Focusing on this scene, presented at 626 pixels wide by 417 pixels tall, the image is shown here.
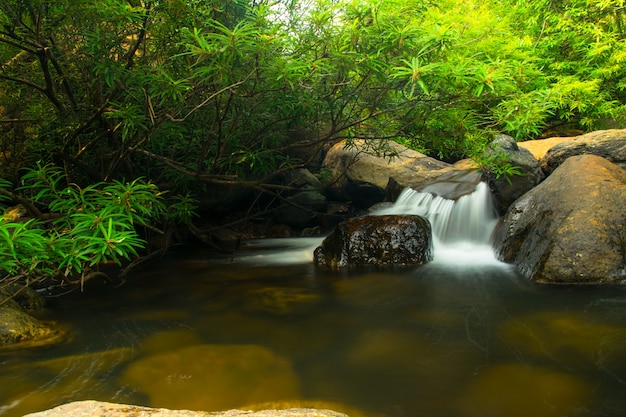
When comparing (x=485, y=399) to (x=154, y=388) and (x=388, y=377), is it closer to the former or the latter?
(x=388, y=377)

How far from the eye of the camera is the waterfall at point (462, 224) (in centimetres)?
708

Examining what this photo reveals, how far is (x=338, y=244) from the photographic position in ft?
22.4

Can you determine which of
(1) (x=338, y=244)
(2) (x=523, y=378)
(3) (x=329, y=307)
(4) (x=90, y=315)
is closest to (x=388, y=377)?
(2) (x=523, y=378)

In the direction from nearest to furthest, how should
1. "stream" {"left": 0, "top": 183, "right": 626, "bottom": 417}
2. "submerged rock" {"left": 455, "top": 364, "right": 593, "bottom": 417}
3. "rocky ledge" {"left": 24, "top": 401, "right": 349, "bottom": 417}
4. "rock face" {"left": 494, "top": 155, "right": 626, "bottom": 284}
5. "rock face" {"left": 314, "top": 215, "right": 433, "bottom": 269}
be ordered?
"rocky ledge" {"left": 24, "top": 401, "right": 349, "bottom": 417}, "submerged rock" {"left": 455, "top": 364, "right": 593, "bottom": 417}, "stream" {"left": 0, "top": 183, "right": 626, "bottom": 417}, "rock face" {"left": 494, "top": 155, "right": 626, "bottom": 284}, "rock face" {"left": 314, "top": 215, "right": 433, "bottom": 269}

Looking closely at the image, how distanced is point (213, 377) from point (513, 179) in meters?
6.47

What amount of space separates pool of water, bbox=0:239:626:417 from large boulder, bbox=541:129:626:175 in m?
3.20

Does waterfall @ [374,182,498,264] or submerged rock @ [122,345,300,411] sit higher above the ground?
waterfall @ [374,182,498,264]

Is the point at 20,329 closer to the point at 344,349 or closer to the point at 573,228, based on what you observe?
the point at 344,349

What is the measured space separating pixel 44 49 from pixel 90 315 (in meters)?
2.73

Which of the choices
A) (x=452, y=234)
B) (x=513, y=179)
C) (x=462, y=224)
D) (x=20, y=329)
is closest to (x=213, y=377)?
(x=20, y=329)

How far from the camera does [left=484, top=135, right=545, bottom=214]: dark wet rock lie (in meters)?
7.56

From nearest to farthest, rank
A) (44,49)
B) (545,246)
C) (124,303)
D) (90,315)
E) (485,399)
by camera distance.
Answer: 1. (485,399)
2. (44,49)
3. (90,315)
4. (124,303)
5. (545,246)

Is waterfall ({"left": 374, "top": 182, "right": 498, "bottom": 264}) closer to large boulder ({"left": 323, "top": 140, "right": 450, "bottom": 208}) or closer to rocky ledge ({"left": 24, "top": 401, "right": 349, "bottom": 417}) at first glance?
large boulder ({"left": 323, "top": 140, "right": 450, "bottom": 208})

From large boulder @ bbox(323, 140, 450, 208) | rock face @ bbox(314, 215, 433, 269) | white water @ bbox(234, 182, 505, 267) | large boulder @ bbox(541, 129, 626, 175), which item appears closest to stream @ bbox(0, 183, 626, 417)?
rock face @ bbox(314, 215, 433, 269)
